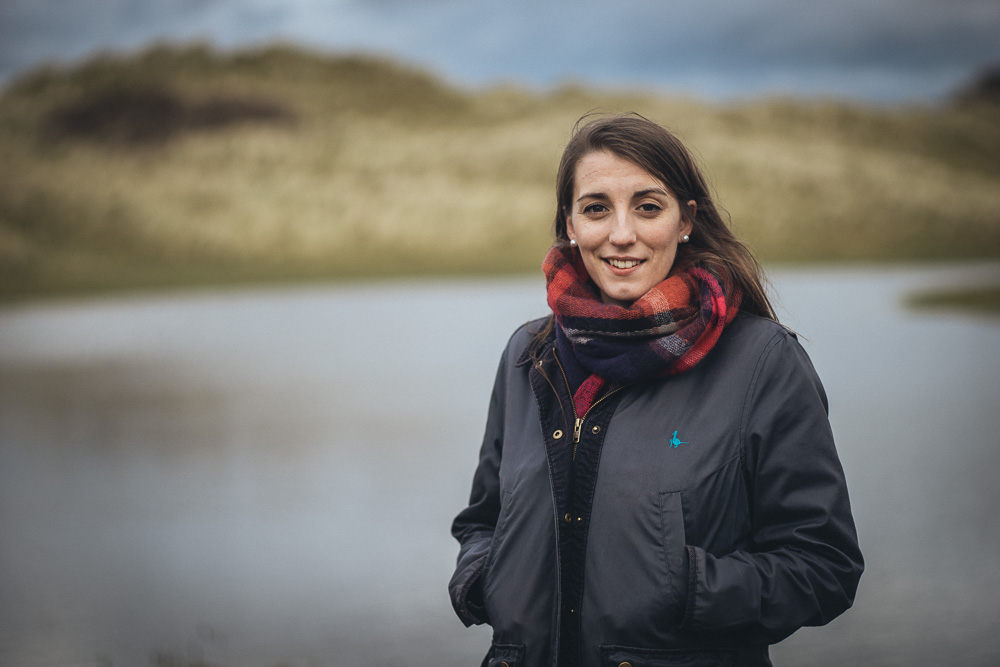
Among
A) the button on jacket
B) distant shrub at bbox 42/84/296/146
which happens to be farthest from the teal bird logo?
distant shrub at bbox 42/84/296/146

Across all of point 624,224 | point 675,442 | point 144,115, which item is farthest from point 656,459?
point 144,115

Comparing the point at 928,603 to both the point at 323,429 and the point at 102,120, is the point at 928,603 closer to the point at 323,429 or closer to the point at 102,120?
the point at 323,429

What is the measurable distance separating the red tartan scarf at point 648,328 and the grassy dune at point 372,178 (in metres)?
31.0

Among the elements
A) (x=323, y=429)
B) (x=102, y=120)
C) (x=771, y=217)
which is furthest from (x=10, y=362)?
(x=102, y=120)

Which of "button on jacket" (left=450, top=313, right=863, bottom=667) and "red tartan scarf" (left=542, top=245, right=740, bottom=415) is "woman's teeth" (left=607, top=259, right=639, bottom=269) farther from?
"button on jacket" (left=450, top=313, right=863, bottom=667)

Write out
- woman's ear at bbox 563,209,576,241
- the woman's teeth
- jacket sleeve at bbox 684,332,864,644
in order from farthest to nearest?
woman's ear at bbox 563,209,576,241
the woman's teeth
jacket sleeve at bbox 684,332,864,644

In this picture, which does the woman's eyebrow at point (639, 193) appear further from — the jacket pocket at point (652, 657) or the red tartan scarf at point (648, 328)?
the jacket pocket at point (652, 657)

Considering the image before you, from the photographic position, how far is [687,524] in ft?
5.89

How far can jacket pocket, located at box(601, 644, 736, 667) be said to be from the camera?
1.81 m

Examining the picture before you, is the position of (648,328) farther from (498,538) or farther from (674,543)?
(498,538)

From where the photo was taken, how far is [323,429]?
1067 cm

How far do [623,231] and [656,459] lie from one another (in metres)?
0.47

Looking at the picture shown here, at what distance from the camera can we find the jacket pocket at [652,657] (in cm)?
181

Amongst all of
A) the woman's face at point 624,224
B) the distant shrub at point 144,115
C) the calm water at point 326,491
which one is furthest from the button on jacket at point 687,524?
the distant shrub at point 144,115
